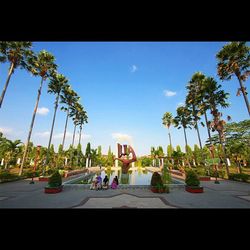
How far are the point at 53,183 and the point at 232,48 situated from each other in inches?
919

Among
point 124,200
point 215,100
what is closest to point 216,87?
point 215,100

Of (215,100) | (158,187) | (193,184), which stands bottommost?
(158,187)

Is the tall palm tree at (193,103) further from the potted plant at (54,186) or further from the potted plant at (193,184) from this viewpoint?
the potted plant at (54,186)

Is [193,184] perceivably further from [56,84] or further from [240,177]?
[56,84]

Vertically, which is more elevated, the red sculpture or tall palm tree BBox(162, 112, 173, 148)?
tall palm tree BBox(162, 112, 173, 148)

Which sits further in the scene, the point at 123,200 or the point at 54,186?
the point at 54,186

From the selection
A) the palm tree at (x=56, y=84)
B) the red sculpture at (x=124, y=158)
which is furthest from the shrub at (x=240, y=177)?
the palm tree at (x=56, y=84)

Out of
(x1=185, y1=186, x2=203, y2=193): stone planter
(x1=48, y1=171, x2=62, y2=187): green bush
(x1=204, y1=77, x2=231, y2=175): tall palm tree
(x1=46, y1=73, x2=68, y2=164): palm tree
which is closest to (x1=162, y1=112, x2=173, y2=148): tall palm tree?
(x1=204, y1=77, x2=231, y2=175): tall palm tree

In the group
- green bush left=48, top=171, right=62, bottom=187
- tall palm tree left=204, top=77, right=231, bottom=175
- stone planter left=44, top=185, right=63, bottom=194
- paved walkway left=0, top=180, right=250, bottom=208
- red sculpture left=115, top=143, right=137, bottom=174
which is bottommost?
paved walkway left=0, top=180, right=250, bottom=208

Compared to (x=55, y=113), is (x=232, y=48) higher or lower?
higher

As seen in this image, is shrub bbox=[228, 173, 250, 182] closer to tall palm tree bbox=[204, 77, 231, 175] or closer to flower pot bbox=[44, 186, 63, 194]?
tall palm tree bbox=[204, 77, 231, 175]
